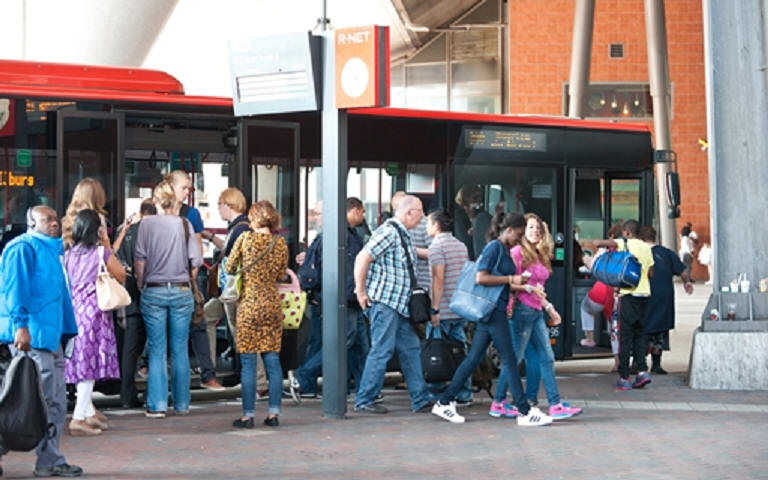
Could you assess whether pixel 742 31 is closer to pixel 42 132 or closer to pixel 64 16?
pixel 42 132

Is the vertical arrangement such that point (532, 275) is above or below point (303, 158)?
below

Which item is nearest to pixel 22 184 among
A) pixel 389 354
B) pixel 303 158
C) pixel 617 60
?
pixel 303 158

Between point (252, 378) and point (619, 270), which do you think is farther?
point (619, 270)

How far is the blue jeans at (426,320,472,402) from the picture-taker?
472 inches

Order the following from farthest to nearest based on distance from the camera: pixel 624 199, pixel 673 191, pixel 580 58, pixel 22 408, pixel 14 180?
pixel 580 58 < pixel 624 199 < pixel 673 191 < pixel 14 180 < pixel 22 408

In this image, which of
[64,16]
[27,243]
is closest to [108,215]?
[27,243]

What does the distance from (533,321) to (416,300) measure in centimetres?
88

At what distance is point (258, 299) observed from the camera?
10352 mm

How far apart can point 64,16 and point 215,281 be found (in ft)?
36.3

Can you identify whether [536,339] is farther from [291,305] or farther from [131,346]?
[131,346]

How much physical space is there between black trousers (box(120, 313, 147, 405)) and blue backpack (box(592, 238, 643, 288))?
4.23 metres

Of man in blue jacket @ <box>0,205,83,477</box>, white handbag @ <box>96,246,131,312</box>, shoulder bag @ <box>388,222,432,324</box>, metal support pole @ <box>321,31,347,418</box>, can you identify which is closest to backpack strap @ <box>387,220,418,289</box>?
shoulder bag @ <box>388,222,432,324</box>

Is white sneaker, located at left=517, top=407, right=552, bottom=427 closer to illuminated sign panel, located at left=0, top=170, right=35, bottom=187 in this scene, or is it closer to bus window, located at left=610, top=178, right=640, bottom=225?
illuminated sign panel, located at left=0, top=170, right=35, bottom=187

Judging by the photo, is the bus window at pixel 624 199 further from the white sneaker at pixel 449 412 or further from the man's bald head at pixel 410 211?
the white sneaker at pixel 449 412
